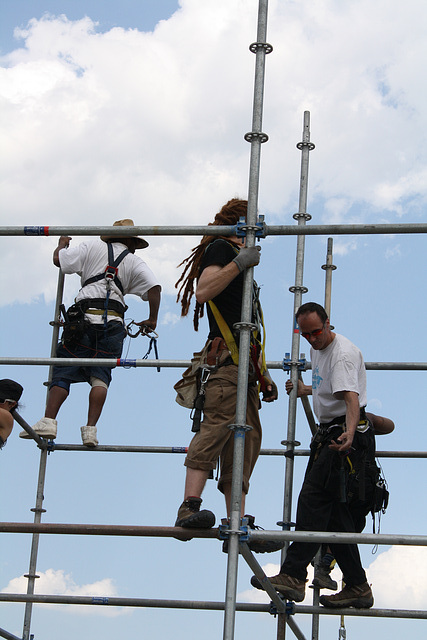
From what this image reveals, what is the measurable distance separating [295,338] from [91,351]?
59.8 inches

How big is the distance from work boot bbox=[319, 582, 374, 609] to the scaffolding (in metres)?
0.10

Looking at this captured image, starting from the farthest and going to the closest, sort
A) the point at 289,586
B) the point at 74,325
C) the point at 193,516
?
the point at 74,325 < the point at 289,586 < the point at 193,516

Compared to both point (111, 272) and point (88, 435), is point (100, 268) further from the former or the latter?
point (88, 435)

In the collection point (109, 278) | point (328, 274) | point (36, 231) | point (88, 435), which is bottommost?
point (88, 435)

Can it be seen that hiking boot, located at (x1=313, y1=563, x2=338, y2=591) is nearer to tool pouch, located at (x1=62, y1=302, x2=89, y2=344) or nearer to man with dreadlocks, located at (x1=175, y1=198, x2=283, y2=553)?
man with dreadlocks, located at (x1=175, y1=198, x2=283, y2=553)

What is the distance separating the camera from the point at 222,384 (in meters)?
5.11

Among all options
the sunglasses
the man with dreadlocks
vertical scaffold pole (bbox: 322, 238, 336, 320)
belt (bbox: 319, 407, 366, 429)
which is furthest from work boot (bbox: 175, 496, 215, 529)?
vertical scaffold pole (bbox: 322, 238, 336, 320)

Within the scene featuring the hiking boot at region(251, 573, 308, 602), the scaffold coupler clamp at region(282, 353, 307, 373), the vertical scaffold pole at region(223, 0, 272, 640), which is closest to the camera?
the vertical scaffold pole at region(223, 0, 272, 640)

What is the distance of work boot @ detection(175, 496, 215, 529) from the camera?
4750 millimetres

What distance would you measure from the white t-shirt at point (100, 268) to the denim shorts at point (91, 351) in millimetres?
136

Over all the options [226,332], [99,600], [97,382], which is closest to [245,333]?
[226,332]

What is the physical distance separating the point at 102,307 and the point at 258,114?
217 centimetres

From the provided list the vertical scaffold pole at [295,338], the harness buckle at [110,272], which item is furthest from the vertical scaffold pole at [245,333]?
the harness buckle at [110,272]

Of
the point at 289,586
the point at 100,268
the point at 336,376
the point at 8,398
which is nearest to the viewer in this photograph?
the point at 289,586
